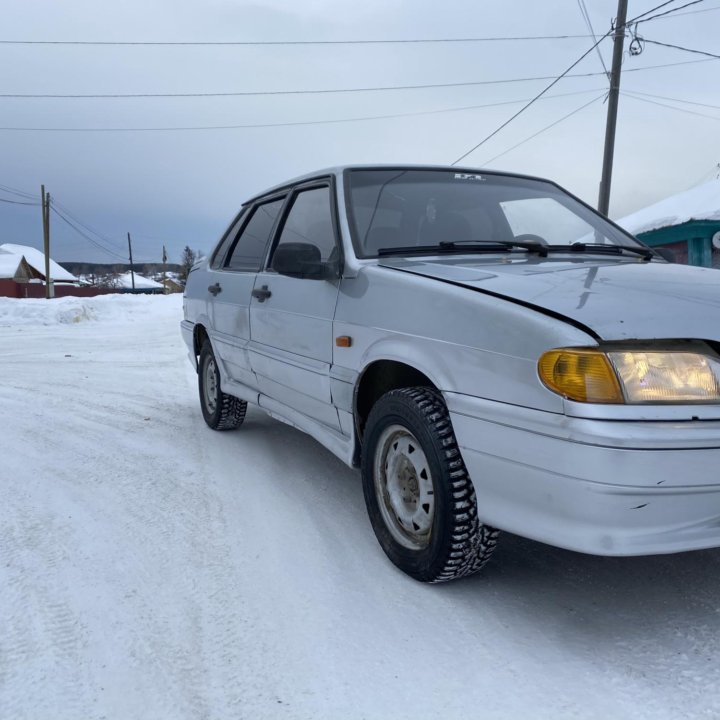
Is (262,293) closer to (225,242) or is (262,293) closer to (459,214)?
(459,214)

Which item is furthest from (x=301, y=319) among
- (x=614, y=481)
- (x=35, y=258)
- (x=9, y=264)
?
(x=35, y=258)

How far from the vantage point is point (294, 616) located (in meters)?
2.33

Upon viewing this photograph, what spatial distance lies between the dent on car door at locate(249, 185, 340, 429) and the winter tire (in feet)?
3.00

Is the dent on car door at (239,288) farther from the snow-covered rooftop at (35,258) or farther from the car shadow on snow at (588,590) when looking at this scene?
the snow-covered rooftop at (35,258)

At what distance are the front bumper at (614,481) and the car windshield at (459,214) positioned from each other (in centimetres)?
129

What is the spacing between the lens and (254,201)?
15.7 ft

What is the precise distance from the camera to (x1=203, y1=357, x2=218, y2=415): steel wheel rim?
5116 millimetres

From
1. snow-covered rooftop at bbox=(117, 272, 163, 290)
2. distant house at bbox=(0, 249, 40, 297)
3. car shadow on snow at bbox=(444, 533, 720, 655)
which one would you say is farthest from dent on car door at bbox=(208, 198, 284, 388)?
snow-covered rooftop at bbox=(117, 272, 163, 290)

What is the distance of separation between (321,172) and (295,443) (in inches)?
77.3

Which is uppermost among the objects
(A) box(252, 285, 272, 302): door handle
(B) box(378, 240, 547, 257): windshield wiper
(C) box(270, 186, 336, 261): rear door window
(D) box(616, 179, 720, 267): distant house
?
(D) box(616, 179, 720, 267): distant house

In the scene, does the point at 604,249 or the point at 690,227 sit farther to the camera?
the point at 690,227

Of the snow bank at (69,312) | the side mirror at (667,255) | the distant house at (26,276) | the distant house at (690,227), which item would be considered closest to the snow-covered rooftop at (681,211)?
the distant house at (690,227)

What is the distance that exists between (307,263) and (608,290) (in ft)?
4.51

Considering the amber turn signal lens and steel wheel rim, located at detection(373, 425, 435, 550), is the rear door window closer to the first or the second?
steel wheel rim, located at detection(373, 425, 435, 550)
